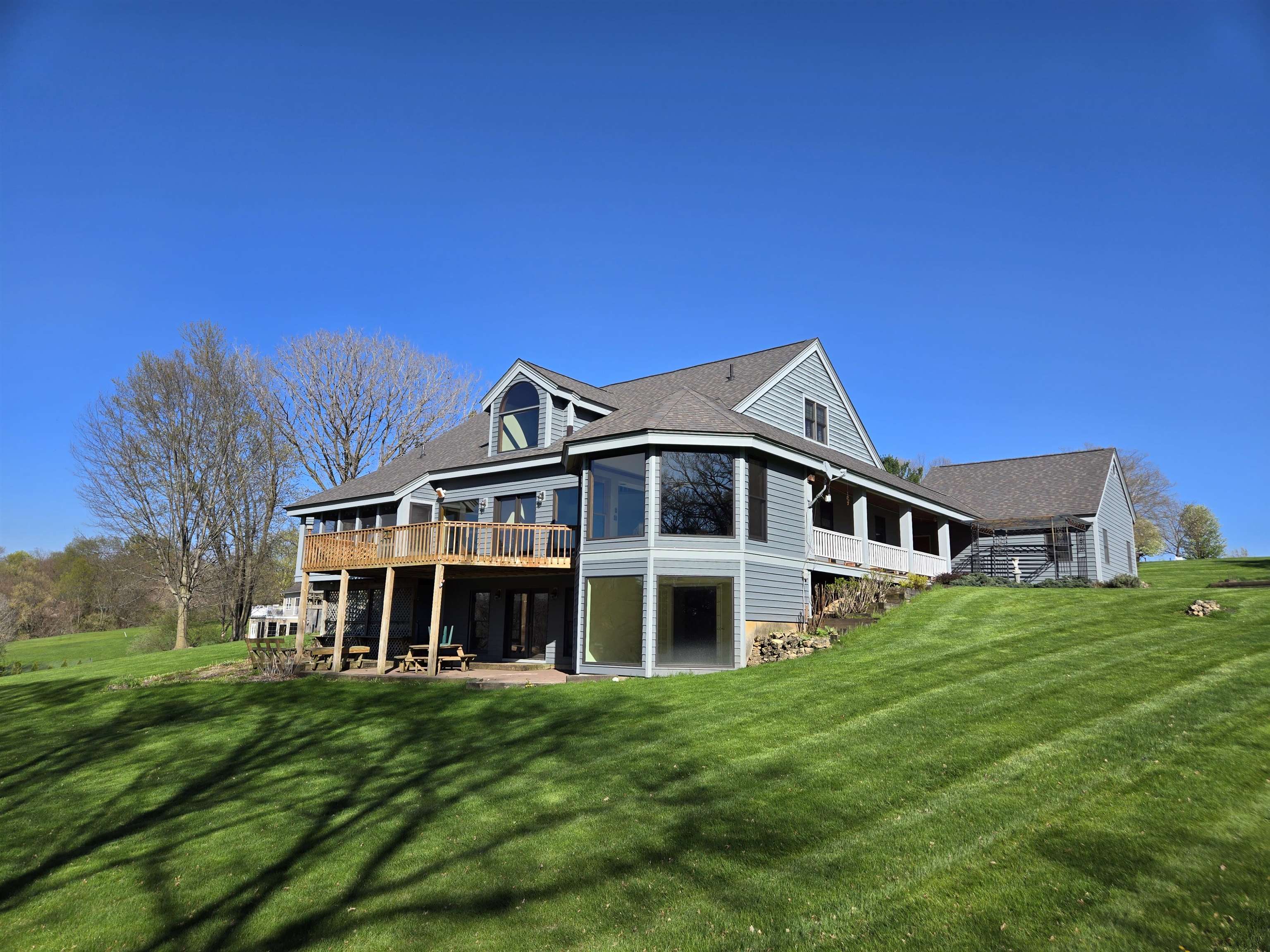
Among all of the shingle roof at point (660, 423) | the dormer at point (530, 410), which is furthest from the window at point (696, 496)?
the dormer at point (530, 410)

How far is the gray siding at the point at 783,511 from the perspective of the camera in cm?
1736

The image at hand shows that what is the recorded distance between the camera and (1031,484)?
98.0 feet

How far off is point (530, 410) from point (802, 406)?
8.24 meters

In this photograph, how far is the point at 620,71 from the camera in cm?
2025

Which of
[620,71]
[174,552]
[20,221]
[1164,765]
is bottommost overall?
[1164,765]

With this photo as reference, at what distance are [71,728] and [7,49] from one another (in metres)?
14.7

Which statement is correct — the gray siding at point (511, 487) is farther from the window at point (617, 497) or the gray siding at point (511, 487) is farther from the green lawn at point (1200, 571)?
the green lawn at point (1200, 571)

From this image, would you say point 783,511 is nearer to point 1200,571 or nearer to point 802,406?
point 802,406

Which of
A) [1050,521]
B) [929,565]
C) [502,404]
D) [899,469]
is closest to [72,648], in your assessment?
[502,404]

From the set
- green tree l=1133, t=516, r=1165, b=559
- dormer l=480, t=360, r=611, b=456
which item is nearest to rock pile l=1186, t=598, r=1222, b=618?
dormer l=480, t=360, r=611, b=456

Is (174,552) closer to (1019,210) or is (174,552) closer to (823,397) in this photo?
(823,397)

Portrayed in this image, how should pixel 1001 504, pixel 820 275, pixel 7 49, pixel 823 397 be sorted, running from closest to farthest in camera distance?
1. pixel 7 49
2. pixel 823 397
3. pixel 820 275
4. pixel 1001 504

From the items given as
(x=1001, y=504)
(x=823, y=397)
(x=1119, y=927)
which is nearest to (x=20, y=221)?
(x=823, y=397)

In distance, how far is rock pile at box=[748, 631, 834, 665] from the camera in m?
16.0
